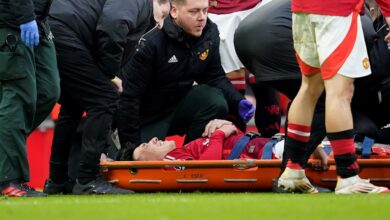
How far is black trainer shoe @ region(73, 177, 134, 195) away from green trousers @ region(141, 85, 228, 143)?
0.98m

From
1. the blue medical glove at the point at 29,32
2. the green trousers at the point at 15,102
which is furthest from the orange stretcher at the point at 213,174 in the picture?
the blue medical glove at the point at 29,32

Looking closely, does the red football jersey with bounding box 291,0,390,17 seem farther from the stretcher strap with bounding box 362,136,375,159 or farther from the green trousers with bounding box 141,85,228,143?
the green trousers with bounding box 141,85,228,143

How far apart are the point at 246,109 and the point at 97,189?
1548 millimetres

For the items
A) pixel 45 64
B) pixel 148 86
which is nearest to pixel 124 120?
pixel 148 86

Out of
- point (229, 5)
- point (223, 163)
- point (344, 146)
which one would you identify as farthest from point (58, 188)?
point (229, 5)

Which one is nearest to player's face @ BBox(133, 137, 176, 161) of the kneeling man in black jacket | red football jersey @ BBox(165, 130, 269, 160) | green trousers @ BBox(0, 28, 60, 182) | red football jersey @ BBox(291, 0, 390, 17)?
red football jersey @ BBox(165, 130, 269, 160)

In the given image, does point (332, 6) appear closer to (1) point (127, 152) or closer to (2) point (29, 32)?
(2) point (29, 32)

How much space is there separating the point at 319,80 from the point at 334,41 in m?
0.37

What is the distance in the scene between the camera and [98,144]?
289 inches

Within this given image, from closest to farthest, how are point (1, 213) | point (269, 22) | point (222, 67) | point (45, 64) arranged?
point (1, 213) → point (45, 64) → point (269, 22) → point (222, 67)

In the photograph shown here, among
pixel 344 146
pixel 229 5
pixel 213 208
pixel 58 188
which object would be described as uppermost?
pixel 229 5

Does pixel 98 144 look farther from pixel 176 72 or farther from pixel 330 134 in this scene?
pixel 330 134

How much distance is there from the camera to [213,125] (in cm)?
774

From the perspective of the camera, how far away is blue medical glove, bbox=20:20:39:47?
659 cm
